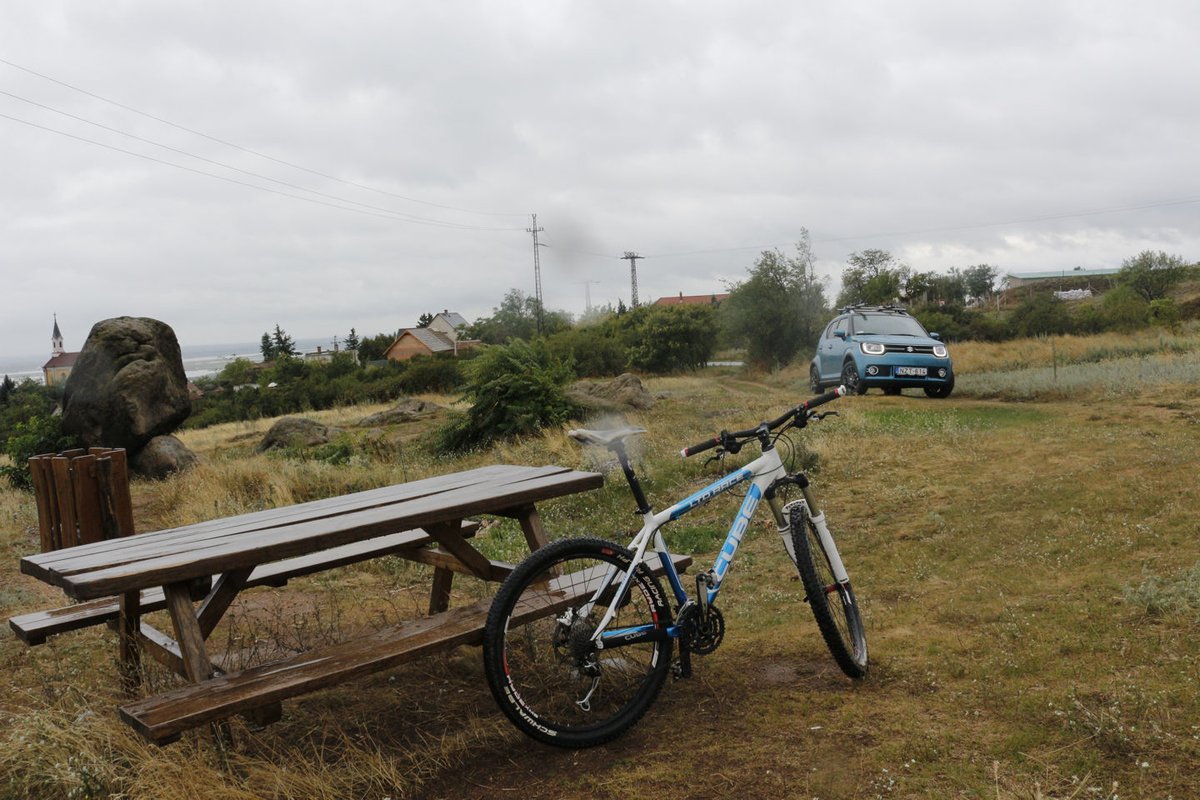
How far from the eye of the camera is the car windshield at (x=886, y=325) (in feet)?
53.8

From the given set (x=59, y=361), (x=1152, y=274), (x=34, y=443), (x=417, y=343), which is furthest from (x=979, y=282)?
(x=59, y=361)

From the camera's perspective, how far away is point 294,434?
63.7 feet

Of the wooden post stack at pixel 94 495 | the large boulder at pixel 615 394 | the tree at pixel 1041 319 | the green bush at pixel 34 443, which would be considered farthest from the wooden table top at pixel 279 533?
the tree at pixel 1041 319

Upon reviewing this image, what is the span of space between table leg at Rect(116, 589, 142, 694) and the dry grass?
0.72 feet

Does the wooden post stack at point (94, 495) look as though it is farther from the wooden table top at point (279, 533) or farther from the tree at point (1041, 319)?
the tree at point (1041, 319)

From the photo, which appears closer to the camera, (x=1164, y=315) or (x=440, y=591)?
(x=440, y=591)

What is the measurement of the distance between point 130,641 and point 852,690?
10.6 feet

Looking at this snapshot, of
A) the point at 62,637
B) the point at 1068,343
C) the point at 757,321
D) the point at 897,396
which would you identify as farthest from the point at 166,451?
the point at 757,321

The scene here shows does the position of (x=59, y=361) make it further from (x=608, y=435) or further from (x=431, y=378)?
(x=608, y=435)

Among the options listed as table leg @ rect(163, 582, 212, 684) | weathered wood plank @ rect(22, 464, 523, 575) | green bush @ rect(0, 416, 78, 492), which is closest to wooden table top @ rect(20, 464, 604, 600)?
weathered wood plank @ rect(22, 464, 523, 575)

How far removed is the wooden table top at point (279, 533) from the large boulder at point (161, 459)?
1239 cm

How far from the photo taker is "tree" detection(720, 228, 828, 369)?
1448 inches

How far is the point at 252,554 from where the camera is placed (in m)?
3.25

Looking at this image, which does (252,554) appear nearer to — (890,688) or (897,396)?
(890,688)
